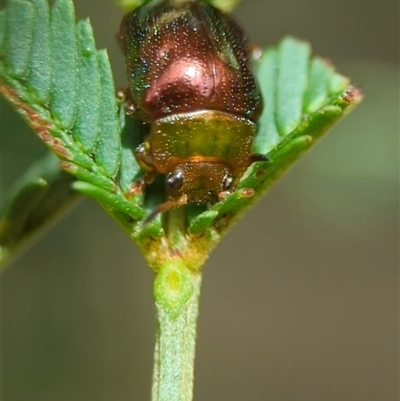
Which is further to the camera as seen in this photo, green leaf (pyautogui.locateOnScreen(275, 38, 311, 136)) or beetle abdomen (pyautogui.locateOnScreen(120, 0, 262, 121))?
green leaf (pyautogui.locateOnScreen(275, 38, 311, 136))

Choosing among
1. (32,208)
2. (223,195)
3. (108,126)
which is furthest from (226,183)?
(32,208)

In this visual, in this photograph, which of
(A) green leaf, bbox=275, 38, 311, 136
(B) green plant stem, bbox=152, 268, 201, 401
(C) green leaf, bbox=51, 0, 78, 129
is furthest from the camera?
(A) green leaf, bbox=275, 38, 311, 136

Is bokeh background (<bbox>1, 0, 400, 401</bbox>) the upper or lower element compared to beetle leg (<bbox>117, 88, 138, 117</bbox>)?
lower

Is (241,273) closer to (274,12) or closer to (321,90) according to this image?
(274,12)

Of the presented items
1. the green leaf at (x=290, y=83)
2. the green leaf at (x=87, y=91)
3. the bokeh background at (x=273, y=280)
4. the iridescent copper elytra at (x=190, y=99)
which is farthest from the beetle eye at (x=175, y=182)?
the bokeh background at (x=273, y=280)

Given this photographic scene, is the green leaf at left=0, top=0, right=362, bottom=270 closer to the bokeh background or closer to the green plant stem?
the green plant stem

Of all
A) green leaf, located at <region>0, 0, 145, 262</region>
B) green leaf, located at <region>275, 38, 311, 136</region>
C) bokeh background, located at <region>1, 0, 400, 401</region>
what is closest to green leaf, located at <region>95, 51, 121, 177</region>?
green leaf, located at <region>0, 0, 145, 262</region>
